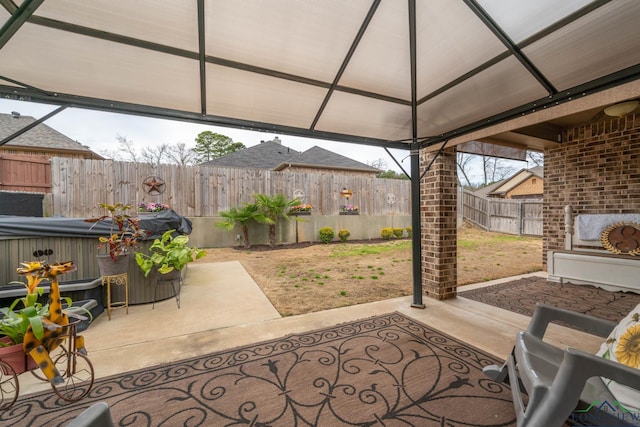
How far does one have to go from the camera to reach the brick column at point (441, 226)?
3.37 metres

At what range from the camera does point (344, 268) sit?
5223mm

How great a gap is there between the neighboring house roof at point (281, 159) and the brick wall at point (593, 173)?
9103mm

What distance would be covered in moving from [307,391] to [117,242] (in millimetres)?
2647

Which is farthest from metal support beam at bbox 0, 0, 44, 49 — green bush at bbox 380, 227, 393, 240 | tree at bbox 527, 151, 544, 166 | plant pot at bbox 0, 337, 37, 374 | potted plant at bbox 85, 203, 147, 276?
green bush at bbox 380, 227, 393, 240

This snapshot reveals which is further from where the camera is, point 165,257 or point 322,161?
point 322,161

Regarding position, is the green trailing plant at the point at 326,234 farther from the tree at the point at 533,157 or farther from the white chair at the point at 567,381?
the white chair at the point at 567,381

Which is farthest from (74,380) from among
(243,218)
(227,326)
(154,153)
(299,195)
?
(154,153)

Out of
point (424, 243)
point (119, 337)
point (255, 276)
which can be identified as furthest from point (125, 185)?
point (424, 243)

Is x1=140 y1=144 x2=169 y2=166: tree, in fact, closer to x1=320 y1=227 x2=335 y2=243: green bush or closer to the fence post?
x1=320 y1=227 x2=335 y2=243: green bush

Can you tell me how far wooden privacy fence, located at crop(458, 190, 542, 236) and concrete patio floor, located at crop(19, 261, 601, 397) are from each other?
9130 mm

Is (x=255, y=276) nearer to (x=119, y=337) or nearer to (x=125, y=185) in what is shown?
(x=119, y=337)

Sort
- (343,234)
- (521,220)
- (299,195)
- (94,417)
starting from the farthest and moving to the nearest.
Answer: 1. (521,220)
2. (343,234)
3. (299,195)
4. (94,417)

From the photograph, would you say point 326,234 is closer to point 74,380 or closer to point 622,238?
point 622,238

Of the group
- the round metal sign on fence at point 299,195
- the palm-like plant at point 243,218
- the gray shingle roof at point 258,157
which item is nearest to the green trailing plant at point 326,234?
the round metal sign on fence at point 299,195
